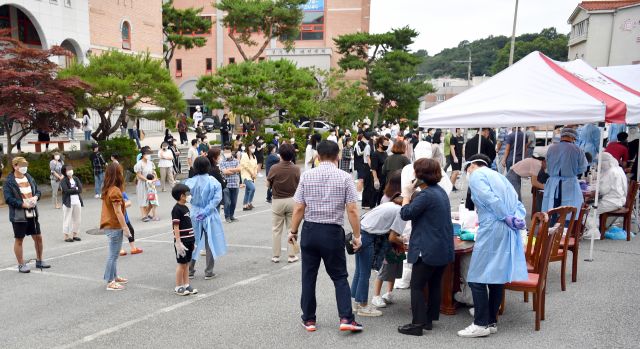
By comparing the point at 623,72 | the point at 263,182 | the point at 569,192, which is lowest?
the point at 263,182

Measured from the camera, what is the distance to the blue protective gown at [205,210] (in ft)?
22.9

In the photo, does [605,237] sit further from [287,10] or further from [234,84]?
[287,10]

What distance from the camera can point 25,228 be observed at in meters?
7.52

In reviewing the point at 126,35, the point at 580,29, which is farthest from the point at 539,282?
the point at 580,29

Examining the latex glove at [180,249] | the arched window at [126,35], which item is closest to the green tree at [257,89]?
the arched window at [126,35]

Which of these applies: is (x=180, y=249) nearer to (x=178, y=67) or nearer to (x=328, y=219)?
(x=328, y=219)

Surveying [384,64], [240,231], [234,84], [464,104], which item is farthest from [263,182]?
[384,64]

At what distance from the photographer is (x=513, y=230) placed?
4.81 metres

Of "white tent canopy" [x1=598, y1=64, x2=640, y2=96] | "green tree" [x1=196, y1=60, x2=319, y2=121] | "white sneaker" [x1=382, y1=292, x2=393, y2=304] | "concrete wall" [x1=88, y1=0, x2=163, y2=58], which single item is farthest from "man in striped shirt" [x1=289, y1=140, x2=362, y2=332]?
"concrete wall" [x1=88, y1=0, x2=163, y2=58]

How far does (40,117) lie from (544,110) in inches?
538

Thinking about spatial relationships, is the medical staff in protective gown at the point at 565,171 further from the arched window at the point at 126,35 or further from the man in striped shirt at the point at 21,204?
the arched window at the point at 126,35

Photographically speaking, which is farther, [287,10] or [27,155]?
[287,10]

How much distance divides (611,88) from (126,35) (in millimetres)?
31518

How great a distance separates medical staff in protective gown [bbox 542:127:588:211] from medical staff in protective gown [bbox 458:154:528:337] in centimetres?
368
